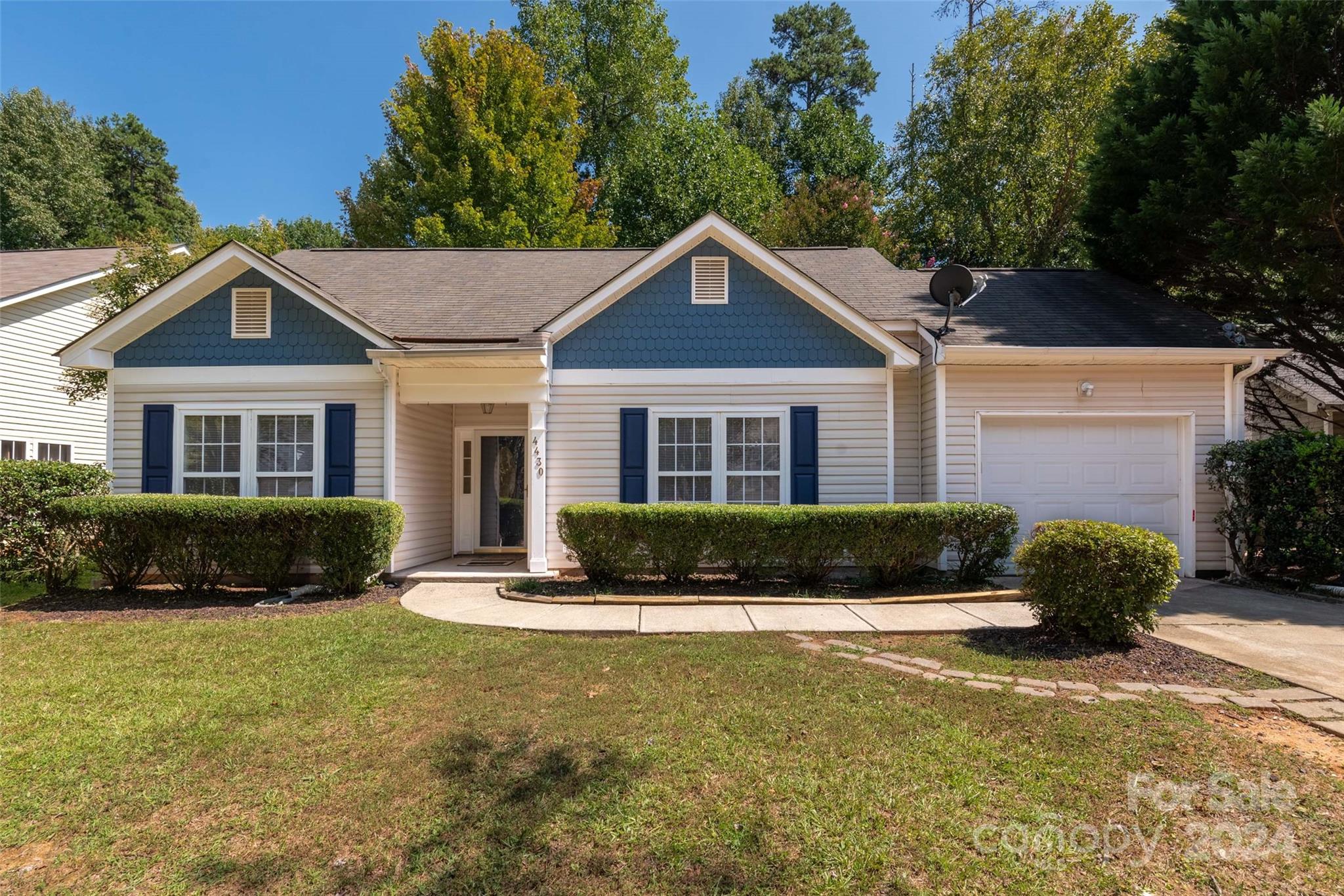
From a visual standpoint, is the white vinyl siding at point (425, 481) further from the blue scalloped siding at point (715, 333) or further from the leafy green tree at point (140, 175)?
the leafy green tree at point (140, 175)

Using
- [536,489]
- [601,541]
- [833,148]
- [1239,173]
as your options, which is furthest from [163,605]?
[833,148]

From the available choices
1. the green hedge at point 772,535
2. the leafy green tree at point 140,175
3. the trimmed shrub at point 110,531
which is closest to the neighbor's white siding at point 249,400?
the trimmed shrub at point 110,531

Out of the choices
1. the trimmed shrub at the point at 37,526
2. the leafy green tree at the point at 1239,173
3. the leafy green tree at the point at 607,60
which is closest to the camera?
the trimmed shrub at the point at 37,526

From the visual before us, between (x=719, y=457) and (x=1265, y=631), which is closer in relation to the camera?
(x=1265, y=631)

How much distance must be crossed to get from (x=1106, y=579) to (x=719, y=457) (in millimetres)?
4949

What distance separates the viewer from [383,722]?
400 cm

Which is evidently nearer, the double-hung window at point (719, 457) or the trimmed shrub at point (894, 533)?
the trimmed shrub at point (894, 533)

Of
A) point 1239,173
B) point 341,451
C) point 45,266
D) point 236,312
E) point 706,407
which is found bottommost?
point 341,451

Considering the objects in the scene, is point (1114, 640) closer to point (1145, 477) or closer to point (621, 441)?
point (1145, 477)

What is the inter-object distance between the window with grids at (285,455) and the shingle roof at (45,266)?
8717mm

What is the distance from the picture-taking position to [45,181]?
26328mm

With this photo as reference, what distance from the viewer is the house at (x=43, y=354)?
13.5 meters

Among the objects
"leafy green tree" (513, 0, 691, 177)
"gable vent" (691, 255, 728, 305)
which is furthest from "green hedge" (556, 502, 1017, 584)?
"leafy green tree" (513, 0, 691, 177)

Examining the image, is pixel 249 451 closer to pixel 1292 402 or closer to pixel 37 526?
pixel 37 526
